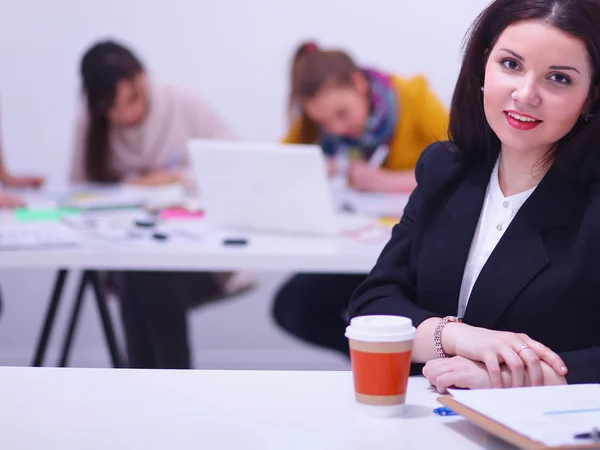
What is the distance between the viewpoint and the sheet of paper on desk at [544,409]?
101cm

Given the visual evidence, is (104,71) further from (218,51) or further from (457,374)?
(457,374)

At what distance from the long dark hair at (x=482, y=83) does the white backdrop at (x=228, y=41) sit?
2896 millimetres

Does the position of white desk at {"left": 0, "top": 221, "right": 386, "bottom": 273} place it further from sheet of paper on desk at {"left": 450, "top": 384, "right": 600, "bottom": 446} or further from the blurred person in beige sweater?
sheet of paper on desk at {"left": 450, "top": 384, "right": 600, "bottom": 446}

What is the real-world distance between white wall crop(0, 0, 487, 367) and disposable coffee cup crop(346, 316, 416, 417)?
131 inches

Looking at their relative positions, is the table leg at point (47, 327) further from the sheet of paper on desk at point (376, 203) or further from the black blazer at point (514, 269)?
the black blazer at point (514, 269)

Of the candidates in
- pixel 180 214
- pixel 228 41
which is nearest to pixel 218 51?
pixel 228 41

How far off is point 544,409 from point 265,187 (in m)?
1.69

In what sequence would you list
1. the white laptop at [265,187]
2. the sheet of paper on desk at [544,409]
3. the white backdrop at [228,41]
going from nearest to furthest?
the sheet of paper on desk at [544,409] → the white laptop at [265,187] → the white backdrop at [228,41]

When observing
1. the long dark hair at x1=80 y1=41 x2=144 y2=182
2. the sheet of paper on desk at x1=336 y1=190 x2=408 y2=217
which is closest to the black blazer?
the sheet of paper on desk at x1=336 y1=190 x2=408 y2=217

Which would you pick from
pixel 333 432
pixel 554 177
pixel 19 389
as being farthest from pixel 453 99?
pixel 19 389

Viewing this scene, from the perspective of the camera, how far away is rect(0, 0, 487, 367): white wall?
14.6 feet

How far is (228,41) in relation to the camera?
4.48 m

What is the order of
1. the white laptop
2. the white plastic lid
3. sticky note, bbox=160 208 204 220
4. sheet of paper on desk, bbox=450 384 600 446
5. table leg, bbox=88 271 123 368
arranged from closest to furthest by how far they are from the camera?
sheet of paper on desk, bbox=450 384 600 446
the white plastic lid
the white laptop
table leg, bbox=88 271 123 368
sticky note, bbox=160 208 204 220

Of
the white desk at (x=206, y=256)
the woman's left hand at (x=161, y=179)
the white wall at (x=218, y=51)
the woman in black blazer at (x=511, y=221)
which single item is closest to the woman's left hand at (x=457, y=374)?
the woman in black blazer at (x=511, y=221)
